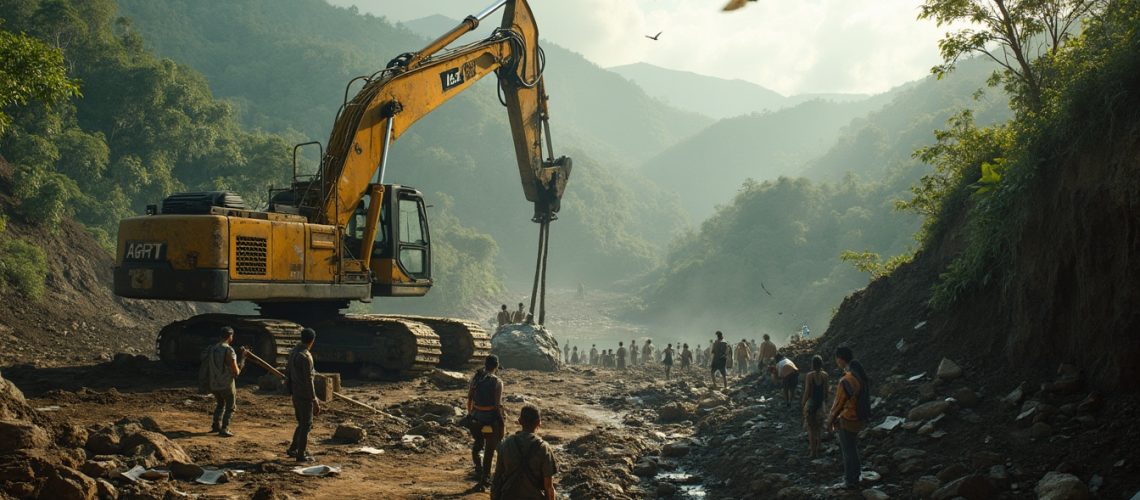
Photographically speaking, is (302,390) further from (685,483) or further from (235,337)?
(235,337)

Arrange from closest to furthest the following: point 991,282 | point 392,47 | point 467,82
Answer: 1. point 991,282
2. point 467,82
3. point 392,47

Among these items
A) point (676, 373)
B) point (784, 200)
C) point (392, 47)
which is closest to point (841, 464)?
point (676, 373)

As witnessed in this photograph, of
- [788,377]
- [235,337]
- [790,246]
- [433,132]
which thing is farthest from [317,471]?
[433,132]

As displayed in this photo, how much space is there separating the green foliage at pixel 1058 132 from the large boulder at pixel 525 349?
1181 centimetres

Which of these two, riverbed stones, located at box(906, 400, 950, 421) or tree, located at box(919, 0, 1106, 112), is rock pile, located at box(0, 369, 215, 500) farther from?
tree, located at box(919, 0, 1106, 112)

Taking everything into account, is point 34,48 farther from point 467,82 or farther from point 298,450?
point 298,450

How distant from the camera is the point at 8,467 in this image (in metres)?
6.45

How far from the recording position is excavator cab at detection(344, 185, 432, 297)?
15.2 m

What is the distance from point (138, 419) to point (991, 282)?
10823 mm

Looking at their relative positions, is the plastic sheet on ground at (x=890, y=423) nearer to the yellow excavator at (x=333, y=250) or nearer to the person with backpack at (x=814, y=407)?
the person with backpack at (x=814, y=407)

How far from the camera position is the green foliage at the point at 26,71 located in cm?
1439

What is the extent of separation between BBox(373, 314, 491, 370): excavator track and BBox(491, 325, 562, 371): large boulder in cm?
416

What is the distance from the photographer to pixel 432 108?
654 inches

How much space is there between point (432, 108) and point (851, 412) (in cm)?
1080
